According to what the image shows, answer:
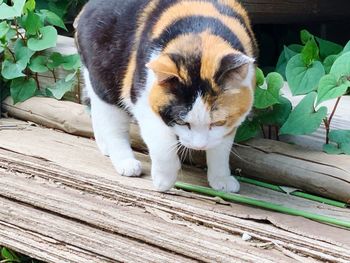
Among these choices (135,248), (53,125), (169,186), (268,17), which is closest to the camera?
(135,248)

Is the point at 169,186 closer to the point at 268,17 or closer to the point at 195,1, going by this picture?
the point at 195,1

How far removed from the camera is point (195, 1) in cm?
248

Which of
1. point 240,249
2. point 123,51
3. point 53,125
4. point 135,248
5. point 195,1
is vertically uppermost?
point 195,1

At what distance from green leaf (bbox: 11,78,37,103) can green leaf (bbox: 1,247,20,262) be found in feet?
2.89

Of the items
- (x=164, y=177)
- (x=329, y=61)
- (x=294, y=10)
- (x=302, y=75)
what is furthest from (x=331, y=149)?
(x=294, y=10)

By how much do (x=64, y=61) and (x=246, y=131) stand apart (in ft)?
3.71

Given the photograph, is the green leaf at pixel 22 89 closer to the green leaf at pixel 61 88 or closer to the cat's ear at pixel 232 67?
the green leaf at pixel 61 88

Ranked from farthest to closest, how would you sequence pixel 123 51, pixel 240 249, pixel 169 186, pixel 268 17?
pixel 268 17
pixel 123 51
pixel 169 186
pixel 240 249

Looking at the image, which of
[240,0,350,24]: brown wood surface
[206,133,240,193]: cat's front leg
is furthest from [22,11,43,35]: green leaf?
[206,133,240,193]: cat's front leg

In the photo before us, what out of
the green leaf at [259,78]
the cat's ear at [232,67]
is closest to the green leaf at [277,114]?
the green leaf at [259,78]

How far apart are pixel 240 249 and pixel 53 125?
1.53 metres

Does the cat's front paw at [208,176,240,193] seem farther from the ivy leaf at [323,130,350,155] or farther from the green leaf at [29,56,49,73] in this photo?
the green leaf at [29,56,49,73]

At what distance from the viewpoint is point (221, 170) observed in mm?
2523

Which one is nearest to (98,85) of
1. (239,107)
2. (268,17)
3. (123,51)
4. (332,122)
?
(123,51)
